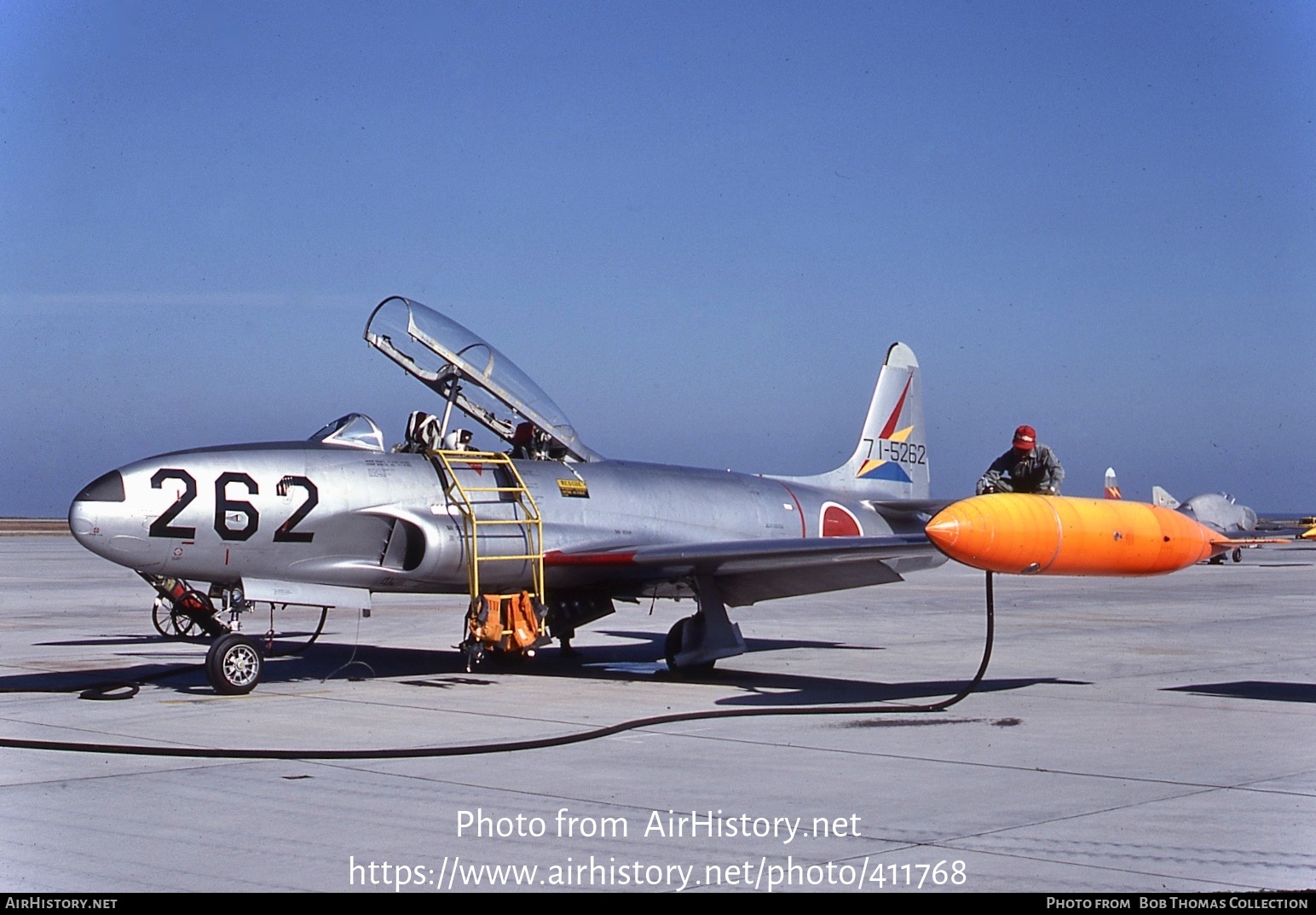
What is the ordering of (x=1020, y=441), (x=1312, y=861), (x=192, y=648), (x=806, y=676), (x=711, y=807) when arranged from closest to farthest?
1. (x=1312, y=861)
2. (x=711, y=807)
3. (x=1020, y=441)
4. (x=806, y=676)
5. (x=192, y=648)

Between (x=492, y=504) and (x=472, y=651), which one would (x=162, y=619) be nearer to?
(x=492, y=504)

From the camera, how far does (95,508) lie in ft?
38.2

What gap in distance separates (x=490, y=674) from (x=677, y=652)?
1.91m

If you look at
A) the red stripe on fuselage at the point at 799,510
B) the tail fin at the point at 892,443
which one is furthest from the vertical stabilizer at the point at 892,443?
the red stripe on fuselage at the point at 799,510

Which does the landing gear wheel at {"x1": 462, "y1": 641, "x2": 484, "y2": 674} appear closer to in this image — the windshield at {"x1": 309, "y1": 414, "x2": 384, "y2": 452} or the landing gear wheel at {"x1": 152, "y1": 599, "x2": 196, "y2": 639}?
the windshield at {"x1": 309, "y1": 414, "x2": 384, "y2": 452}

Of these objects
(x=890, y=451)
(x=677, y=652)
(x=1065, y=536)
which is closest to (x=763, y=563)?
(x=677, y=652)

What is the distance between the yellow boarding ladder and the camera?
523 inches

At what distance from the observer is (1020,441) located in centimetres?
1244

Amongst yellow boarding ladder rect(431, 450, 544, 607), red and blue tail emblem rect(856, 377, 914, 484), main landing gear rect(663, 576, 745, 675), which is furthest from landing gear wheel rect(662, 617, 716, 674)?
red and blue tail emblem rect(856, 377, 914, 484)

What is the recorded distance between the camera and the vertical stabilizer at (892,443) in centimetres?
1888

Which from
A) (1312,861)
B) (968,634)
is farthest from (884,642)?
(1312,861)

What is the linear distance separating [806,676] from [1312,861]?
8229 millimetres

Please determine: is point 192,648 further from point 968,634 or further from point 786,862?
point 786,862

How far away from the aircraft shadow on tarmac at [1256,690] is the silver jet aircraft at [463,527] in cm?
269
